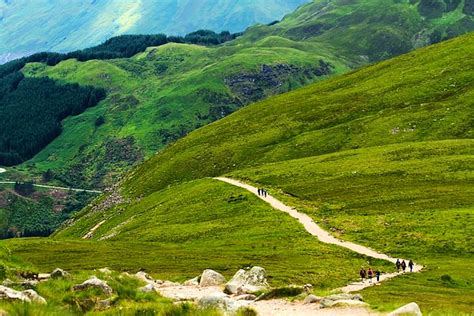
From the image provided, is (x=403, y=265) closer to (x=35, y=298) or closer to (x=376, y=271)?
(x=376, y=271)

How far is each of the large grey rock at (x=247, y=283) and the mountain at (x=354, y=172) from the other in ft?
26.8

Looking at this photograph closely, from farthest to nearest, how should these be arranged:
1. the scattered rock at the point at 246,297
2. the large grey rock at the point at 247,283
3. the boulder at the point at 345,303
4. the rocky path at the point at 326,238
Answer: the rocky path at the point at 326,238 → the large grey rock at the point at 247,283 → the scattered rock at the point at 246,297 → the boulder at the point at 345,303

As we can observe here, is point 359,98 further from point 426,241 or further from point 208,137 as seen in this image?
point 426,241

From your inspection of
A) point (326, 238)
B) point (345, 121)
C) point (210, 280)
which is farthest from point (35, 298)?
point (345, 121)

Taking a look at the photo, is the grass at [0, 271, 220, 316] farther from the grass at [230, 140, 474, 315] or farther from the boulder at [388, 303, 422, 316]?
the grass at [230, 140, 474, 315]

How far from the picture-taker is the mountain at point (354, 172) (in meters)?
64.3

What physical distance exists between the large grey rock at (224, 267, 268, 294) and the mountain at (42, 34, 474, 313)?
817 cm

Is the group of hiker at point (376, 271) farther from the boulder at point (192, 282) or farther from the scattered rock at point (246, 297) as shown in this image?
the scattered rock at point (246, 297)

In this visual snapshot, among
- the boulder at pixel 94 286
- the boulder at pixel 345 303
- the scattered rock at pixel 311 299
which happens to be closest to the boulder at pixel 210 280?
the scattered rock at pixel 311 299

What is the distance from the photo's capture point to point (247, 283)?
41000 mm

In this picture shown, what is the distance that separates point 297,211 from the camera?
86062 millimetres

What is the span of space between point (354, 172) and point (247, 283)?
2490 inches

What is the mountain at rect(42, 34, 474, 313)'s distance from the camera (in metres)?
64.3

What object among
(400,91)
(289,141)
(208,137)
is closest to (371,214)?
(289,141)
